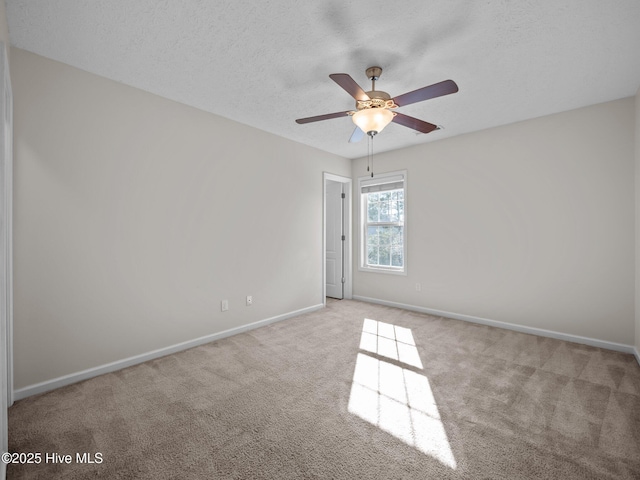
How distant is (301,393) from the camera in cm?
233

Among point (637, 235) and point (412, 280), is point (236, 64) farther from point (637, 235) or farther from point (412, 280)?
point (637, 235)

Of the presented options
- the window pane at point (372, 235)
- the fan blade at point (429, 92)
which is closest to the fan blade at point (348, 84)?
the fan blade at point (429, 92)

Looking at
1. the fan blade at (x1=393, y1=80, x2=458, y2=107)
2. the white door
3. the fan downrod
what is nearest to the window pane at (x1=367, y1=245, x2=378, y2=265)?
the white door

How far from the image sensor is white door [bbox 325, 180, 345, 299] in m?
5.45

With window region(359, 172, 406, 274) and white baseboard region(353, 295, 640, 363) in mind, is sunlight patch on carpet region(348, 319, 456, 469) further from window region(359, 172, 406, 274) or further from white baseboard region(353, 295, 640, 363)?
window region(359, 172, 406, 274)

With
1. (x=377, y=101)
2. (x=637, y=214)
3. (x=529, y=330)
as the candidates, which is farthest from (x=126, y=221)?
(x=637, y=214)

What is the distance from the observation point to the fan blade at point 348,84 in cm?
192

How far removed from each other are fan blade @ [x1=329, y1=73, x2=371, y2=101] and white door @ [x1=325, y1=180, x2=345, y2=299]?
317 centimetres

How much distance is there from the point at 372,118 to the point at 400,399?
214 cm

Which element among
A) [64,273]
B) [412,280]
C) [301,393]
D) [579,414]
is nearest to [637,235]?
[579,414]

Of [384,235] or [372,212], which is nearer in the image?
[384,235]

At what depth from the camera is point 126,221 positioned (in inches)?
109

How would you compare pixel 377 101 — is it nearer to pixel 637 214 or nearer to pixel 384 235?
pixel 637 214

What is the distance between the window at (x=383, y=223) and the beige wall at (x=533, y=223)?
0.26m
